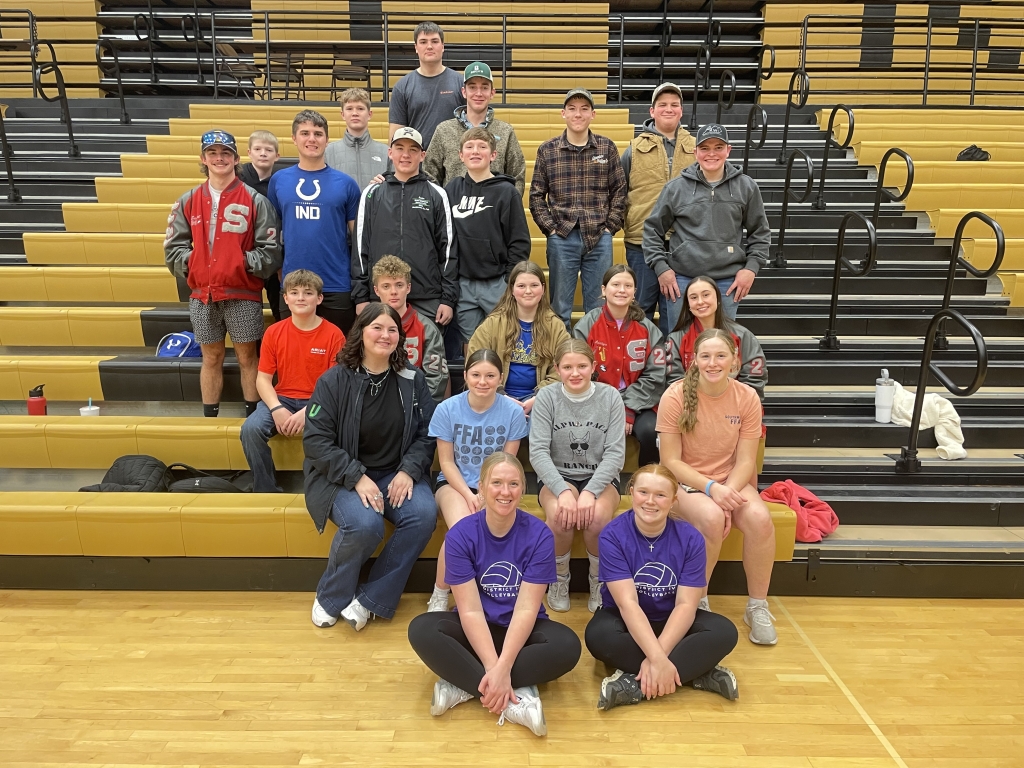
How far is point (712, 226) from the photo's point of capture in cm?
327

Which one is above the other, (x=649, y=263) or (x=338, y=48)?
(x=338, y=48)

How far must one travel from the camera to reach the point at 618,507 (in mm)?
2861

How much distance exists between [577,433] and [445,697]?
1.06 meters

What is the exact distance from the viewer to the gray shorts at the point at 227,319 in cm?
333

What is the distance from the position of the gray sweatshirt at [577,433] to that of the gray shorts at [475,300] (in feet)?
2.58

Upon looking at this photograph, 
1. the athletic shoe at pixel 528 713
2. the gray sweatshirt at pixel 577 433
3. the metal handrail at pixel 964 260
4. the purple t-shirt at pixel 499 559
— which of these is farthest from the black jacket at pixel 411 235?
the metal handrail at pixel 964 260

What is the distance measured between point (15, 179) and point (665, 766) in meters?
5.75

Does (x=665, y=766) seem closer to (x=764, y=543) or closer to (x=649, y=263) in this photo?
(x=764, y=543)

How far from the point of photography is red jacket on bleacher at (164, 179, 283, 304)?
328 cm

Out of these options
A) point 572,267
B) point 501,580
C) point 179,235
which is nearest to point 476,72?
point 572,267

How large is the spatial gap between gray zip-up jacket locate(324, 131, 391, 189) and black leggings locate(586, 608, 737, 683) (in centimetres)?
266

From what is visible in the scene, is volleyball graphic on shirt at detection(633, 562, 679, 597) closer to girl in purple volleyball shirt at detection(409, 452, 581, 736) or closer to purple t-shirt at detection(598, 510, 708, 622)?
purple t-shirt at detection(598, 510, 708, 622)

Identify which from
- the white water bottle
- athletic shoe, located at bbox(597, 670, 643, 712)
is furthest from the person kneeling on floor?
the white water bottle

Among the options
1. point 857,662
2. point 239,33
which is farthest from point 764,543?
point 239,33
